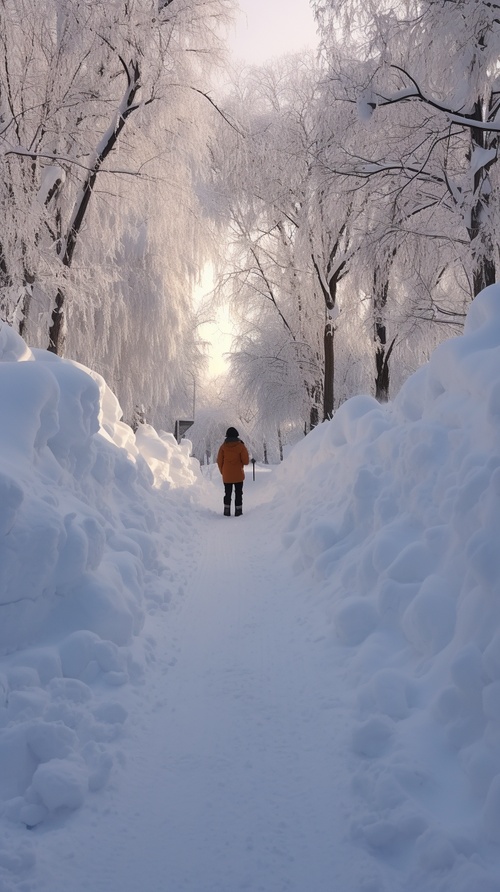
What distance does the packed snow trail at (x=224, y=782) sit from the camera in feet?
6.65

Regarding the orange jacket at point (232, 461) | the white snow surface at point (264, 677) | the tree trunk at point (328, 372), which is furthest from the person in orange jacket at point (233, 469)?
the white snow surface at point (264, 677)

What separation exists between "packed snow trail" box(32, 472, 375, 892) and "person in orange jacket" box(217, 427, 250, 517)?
5.38 m

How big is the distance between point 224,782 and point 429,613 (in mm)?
1294

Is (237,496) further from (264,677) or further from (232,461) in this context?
(264,677)

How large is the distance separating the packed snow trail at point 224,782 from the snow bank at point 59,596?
145 mm

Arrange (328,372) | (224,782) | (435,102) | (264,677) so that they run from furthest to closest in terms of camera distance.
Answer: (328,372) → (435,102) → (264,677) → (224,782)

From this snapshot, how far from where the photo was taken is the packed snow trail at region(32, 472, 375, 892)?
203 centimetres

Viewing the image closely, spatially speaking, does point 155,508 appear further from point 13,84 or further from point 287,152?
point 287,152

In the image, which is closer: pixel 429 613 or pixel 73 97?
pixel 429 613

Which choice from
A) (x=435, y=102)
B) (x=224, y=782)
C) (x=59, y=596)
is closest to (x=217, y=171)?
(x=435, y=102)

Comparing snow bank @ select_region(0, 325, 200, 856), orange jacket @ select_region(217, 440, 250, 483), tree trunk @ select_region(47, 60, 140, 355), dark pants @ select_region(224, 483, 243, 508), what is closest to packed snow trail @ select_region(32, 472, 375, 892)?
snow bank @ select_region(0, 325, 200, 856)

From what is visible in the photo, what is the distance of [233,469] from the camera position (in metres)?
9.84

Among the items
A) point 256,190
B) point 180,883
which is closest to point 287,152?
point 256,190

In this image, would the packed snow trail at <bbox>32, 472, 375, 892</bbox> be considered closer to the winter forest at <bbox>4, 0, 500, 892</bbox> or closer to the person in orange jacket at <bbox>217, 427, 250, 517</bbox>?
→ the winter forest at <bbox>4, 0, 500, 892</bbox>
